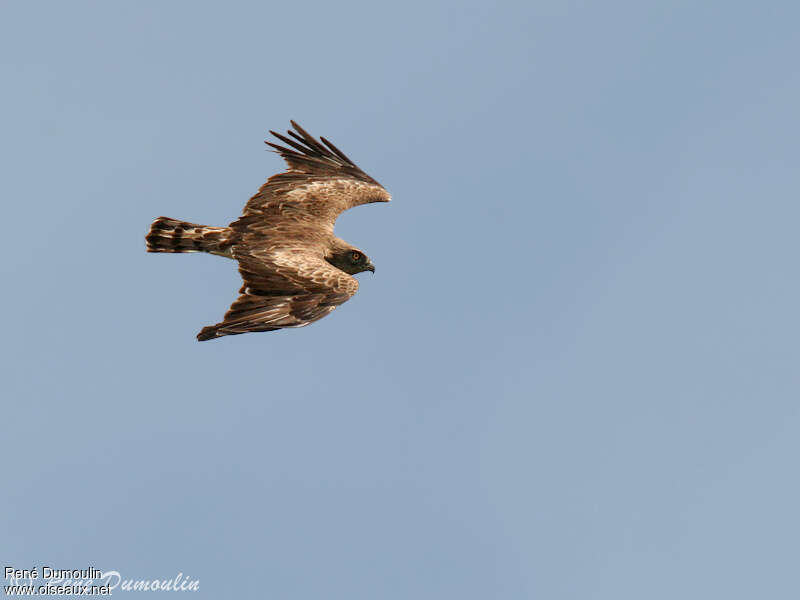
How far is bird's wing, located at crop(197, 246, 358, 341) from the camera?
1981 centimetres

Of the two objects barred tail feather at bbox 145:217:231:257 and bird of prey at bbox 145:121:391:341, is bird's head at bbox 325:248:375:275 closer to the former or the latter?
bird of prey at bbox 145:121:391:341

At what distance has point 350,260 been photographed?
79.4 feet

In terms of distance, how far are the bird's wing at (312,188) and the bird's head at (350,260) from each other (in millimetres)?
1142

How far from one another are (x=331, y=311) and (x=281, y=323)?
1.25 metres

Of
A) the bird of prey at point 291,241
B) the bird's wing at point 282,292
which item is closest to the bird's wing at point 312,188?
the bird of prey at point 291,241

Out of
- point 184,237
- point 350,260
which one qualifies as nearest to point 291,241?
point 350,260

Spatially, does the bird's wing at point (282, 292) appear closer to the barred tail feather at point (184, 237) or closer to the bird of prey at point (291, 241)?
the bird of prey at point (291, 241)

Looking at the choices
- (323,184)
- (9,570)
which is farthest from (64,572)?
(323,184)

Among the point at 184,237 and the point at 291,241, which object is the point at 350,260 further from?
the point at 184,237

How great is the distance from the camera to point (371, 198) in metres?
27.0

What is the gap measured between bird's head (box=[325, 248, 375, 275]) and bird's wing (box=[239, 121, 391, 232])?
1.14 metres

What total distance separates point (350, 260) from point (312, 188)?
271 centimetres

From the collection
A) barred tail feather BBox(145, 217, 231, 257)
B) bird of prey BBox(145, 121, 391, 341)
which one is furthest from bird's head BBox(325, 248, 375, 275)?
barred tail feather BBox(145, 217, 231, 257)

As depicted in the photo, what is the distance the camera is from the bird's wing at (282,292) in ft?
65.0
